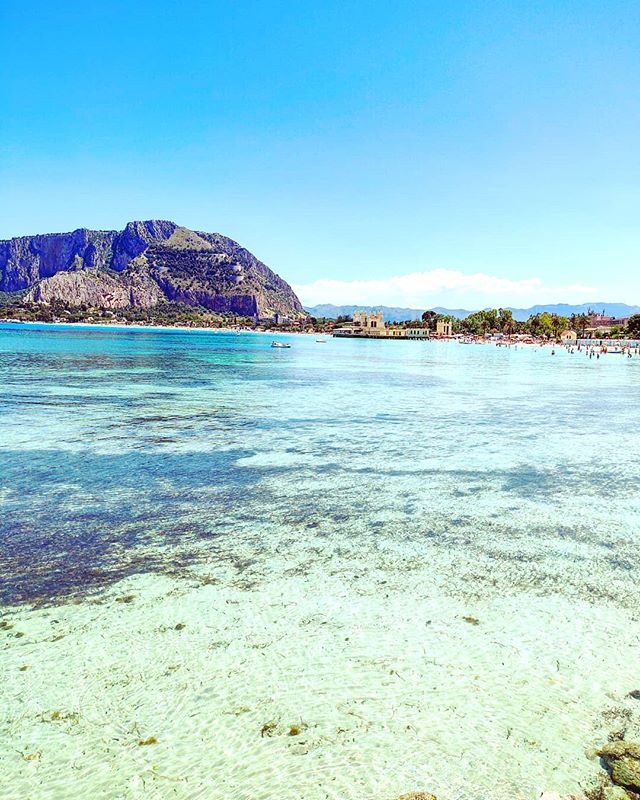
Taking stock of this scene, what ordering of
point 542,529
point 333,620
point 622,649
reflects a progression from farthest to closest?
point 542,529
point 333,620
point 622,649

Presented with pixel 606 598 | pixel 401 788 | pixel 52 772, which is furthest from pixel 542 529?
pixel 52 772

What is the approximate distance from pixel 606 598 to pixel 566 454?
1069cm

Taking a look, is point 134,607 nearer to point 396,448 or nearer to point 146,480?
point 146,480

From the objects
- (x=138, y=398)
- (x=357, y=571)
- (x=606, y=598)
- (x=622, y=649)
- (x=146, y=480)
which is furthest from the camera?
(x=138, y=398)

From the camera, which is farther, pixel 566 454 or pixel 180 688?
pixel 566 454

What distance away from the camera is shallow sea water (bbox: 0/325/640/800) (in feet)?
15.0

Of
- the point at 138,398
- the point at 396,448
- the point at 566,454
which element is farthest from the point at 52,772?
the point at 138,398

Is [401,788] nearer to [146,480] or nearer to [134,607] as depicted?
[134,607]

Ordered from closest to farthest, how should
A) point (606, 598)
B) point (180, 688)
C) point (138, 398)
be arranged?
point (180, 688), point (606, 598), point (138, 398)

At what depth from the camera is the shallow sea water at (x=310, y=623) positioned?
4570 millimetres

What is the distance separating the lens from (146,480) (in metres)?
13.2

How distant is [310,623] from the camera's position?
679 cm

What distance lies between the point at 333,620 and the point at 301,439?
12.4m

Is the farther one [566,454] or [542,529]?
[566,454]
